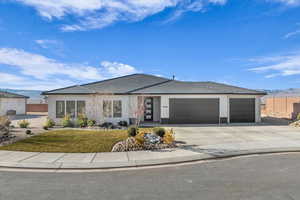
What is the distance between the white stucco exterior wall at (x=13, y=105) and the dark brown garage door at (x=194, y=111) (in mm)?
24297

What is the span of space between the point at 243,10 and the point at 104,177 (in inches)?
472

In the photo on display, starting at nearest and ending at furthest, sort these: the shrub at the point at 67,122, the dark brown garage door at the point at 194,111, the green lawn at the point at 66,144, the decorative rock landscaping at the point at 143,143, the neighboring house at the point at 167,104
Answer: the green lawn at the point at 66,144
the decorative rock landscaping at the point at 143,143
the shrub at the point at 67,122
the neighboring house at the point at 167,104
the dark brown garage door at the point at 194,111

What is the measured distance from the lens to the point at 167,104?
55.9 ft

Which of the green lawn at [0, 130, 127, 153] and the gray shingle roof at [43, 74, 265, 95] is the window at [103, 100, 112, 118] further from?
the green lawn at [0, 130, 127, 153]

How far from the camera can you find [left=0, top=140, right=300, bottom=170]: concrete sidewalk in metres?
6.36

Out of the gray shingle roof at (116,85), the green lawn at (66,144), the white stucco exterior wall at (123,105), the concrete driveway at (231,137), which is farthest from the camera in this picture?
the gray shingle roof at (116,85)

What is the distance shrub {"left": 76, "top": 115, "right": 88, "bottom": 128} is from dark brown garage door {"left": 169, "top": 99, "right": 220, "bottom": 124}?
7005mm

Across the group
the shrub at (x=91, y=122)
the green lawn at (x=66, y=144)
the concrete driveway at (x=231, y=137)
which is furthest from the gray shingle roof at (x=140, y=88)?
the green lawn at (x=66, y=144)

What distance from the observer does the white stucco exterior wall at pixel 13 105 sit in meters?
27.7

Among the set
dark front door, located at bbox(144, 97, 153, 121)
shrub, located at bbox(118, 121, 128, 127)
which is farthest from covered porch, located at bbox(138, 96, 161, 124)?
shrub, located at bbox(118, 121, 128, 127)

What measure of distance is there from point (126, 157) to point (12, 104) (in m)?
29.4

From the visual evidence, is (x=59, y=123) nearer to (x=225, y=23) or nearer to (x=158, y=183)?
(x=158, y=183)

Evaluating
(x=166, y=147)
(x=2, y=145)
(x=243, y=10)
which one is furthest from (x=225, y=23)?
(x=2, y=145)

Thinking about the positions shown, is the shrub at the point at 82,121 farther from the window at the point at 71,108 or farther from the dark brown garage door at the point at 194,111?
the dark brown garage door at the point at 194,111
